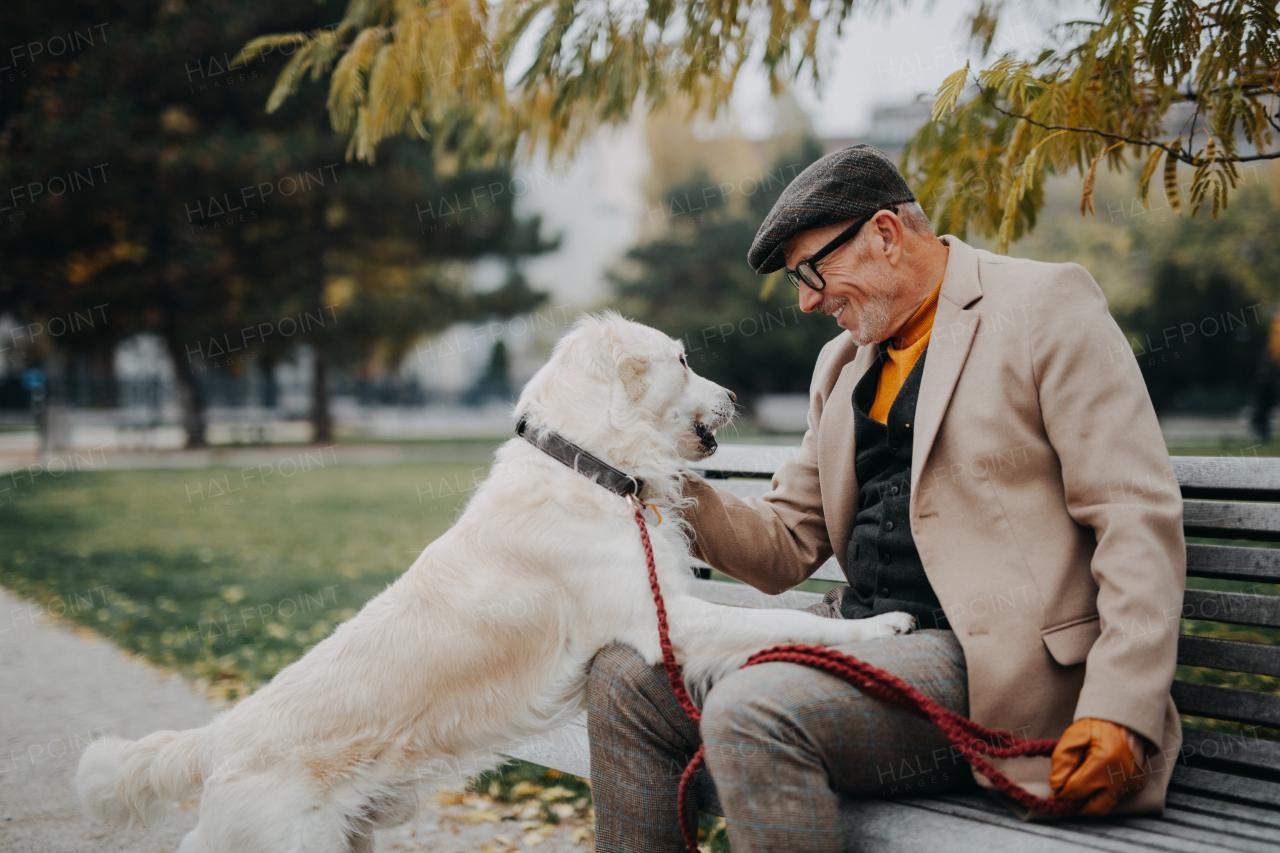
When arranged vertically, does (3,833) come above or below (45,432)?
above

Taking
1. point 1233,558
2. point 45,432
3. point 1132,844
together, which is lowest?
point 45,432

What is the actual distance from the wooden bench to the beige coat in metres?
0.13

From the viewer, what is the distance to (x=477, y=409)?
40.2 meters

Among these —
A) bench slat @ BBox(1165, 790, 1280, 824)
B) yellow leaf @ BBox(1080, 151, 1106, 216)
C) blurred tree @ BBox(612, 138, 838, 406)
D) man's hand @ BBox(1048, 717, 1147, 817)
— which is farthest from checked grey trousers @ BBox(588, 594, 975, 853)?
blurred tree @ BBox(612, 138, 838, 406)

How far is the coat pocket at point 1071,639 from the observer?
6.17 feet

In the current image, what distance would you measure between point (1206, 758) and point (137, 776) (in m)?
2.78

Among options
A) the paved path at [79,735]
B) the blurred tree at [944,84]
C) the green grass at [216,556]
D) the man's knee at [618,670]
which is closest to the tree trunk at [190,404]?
the green grass at [216,556]

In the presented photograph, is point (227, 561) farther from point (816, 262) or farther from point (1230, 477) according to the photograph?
point (1230, 477)

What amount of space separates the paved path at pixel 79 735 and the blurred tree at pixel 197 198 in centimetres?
1233

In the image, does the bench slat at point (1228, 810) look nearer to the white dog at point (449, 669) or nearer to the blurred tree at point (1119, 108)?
the white dog at point (449, 669)

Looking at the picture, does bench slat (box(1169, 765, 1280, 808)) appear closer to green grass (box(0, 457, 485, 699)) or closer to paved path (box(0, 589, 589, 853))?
paved path (box(0, 589, 589, 853))

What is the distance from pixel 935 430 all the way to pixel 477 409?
128 feet

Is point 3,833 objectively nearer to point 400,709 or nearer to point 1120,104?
point 400,709

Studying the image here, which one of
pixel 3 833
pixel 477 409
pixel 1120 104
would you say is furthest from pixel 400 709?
pixel 477 409
